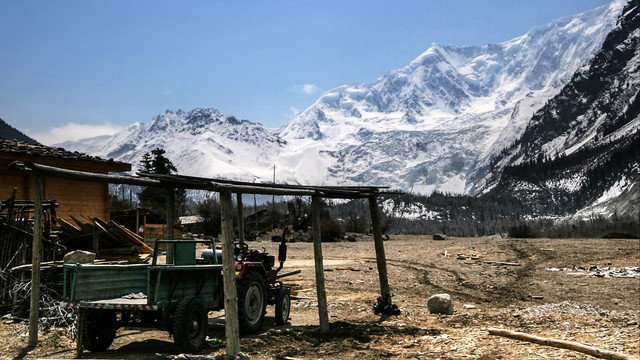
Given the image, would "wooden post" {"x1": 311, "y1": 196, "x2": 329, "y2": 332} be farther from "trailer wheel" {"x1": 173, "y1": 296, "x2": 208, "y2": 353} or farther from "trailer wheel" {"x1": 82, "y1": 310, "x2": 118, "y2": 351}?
"trailer wheel" {"x1": 82, "y1": 310, "x2": 118, "y2": 351}

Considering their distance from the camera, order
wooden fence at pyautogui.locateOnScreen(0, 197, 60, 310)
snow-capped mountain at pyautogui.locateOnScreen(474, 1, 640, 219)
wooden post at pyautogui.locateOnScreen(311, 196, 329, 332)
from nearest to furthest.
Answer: wooden post at pyautogui.locateOnScreen(311, 196, 329, 332), wooden fence at pyautogui.locateOnScreen(0, 197, 60, 310), snow-capped mountain at pyautogui.locateOnScreen(474, 1, 640, 219)

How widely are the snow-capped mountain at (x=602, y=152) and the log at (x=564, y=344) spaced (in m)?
74.9

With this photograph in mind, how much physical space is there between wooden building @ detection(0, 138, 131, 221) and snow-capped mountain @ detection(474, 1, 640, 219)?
240ft

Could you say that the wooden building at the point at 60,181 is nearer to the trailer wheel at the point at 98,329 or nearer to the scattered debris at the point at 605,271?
the trailer wheel at the point at 98,329

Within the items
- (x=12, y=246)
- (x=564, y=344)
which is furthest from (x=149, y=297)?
(x=564, y=344)

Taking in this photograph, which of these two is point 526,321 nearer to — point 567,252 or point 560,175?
point 567,252

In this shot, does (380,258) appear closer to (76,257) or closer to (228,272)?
(228,272)

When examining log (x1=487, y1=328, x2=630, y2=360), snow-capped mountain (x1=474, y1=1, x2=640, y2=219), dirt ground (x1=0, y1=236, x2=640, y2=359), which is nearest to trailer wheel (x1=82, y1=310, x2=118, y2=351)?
dirt ground (x1=0, y1=236, x2=640, y2=359)

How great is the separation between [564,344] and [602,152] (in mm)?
139524

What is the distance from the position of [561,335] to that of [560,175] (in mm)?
144315

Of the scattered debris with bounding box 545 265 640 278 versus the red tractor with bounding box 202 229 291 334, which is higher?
the red tractor with bounding box 202 229 291 334

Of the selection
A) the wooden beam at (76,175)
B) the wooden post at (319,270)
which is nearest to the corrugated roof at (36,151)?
the wooden beam at (76,175)

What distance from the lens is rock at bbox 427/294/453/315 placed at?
44.7 ft

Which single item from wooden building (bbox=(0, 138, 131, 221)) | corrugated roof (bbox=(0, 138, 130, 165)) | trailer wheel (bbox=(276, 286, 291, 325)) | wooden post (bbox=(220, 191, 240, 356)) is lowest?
trailer wheel (bbox=(276, 286, 291, 325))
